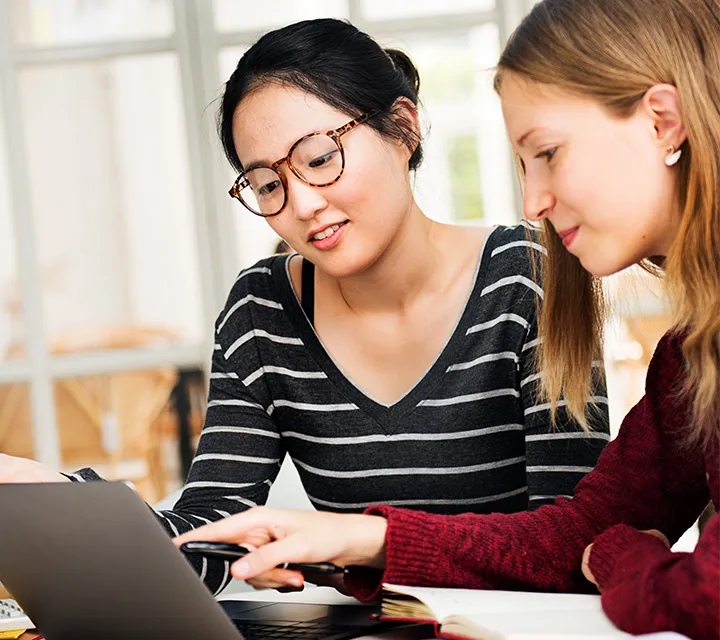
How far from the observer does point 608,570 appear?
108 centimetres

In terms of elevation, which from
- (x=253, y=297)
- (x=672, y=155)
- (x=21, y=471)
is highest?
(x=672, y=155)

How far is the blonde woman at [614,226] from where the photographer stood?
3.40 feet

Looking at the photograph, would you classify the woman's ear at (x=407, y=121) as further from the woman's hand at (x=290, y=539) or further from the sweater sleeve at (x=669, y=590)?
the sweater sleeve at (x=669, y=590)

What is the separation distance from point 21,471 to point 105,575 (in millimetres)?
312

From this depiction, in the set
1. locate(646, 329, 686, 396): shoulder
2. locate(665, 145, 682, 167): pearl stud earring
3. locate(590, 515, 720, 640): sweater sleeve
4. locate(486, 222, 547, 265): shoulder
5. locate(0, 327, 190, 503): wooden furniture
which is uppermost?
locate(665, 145, 682, 167): pearl stud earring

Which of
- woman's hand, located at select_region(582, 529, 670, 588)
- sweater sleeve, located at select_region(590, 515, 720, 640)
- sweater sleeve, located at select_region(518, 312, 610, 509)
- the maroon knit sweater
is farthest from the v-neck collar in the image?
sweater sleeve, located at select_region(590, 515, 720, 640)

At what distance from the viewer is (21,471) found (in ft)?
4.15

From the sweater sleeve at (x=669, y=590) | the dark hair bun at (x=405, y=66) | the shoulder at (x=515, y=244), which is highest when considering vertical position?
the dark hair bun at (x=405, y=66)

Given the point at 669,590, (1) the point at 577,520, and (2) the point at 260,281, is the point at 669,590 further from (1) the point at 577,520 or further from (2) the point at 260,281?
(2) the point at 260,281

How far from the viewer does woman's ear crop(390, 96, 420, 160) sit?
1.57m

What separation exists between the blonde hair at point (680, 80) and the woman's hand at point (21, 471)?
0.68 m

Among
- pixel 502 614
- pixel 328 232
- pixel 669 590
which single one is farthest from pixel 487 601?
pixel 328 232

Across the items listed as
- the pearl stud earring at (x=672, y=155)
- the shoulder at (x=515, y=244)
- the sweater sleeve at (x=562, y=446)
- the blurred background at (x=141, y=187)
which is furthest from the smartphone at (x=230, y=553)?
the blurred background at (x=141, y=187)

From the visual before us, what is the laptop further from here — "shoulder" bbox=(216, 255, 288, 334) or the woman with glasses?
"shoulder" bbox=(216, 255, 288, 334)
